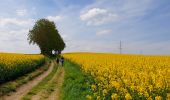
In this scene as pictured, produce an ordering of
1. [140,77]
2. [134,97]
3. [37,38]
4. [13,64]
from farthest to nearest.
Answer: [37,38]
[13,64]
[140,77]
[134,97]

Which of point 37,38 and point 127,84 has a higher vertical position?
point 37,38

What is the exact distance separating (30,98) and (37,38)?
76.1 m

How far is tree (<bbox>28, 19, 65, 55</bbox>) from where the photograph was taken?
310ft

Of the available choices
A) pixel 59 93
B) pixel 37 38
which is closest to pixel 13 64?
pixel 59 93

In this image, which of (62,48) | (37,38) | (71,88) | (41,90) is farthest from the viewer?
(62,48)

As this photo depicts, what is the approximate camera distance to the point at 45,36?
311 feet

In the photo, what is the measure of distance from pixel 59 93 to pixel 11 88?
3608 millimetres

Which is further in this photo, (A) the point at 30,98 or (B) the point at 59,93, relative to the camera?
(B) the point at 59,93

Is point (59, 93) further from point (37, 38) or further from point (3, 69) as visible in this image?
point (37, 38)

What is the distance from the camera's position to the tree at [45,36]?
9456 centimetres

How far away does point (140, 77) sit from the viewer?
1386cm

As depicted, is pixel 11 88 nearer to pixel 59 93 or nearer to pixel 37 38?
pixel 59 93

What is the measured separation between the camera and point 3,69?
27781 millimetres

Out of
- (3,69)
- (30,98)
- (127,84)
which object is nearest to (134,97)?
(127,84)
